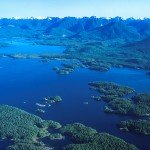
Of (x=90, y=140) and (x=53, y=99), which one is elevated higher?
(x=90, y=140)

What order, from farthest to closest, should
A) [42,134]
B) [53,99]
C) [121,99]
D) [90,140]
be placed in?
1. [53,99]
2. [121,99]
3. [42,134]
4. [90,140]

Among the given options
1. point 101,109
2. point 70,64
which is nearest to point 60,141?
point 101,109

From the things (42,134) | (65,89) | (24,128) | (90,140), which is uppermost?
(90,140)

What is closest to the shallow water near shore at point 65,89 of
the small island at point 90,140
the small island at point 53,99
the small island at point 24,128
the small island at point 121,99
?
the small island at point 53,99

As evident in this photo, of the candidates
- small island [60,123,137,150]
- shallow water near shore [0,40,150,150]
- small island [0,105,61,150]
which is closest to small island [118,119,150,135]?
shallow water near shore [0,40,150,150]

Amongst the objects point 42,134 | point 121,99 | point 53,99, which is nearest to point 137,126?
point 42,134

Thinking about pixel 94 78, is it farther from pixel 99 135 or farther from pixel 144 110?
pixel 99 135

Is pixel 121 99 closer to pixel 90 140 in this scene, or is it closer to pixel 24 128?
pixel 90 140

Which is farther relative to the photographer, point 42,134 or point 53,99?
point 53,99

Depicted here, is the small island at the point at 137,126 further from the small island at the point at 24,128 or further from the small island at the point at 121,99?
the small island at the point at 24,128
